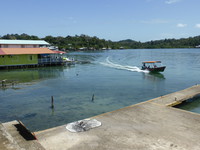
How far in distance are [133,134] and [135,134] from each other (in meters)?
0.11

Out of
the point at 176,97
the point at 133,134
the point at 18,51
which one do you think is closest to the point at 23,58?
the point at 18,51

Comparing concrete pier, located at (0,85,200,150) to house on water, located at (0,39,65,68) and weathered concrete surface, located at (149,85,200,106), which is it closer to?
weathered concrete surface, located at (149,85,200,106)

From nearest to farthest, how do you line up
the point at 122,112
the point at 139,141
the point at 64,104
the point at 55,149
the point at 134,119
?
the point at 55,149
the point at 139,141
the point at 134,119
the point at 122,112
the point at 64,104

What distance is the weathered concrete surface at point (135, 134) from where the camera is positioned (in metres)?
8.96

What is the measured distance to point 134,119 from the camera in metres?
12.5

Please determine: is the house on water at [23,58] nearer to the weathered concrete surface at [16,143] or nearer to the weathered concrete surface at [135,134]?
the weathered concrete surface at [135,134]

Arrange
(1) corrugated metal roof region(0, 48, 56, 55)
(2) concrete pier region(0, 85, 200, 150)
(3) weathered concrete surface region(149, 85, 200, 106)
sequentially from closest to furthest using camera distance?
(2) concrete pier region(0, 85, 200, 150) → (3) weathered concrete surface region(149, 85, 200, 106) → (1) corrugated metal roof region(0, 48, 56, 55)

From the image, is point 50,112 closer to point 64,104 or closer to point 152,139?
point 64,104

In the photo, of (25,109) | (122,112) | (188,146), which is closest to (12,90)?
(25,109)

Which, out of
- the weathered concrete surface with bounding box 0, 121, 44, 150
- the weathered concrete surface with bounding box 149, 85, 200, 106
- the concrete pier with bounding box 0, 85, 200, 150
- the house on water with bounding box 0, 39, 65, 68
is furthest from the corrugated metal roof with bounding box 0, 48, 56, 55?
the weathered concrete surface with bounding box 0, 121, 44, 150

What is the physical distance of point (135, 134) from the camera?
10172 mm

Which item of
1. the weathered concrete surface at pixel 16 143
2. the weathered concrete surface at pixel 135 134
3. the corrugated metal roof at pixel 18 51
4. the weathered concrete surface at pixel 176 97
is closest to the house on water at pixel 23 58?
the corrugated metal roof at pixel 18 51

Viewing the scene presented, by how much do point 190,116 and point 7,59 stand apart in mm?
43229

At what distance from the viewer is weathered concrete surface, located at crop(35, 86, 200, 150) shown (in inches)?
353
